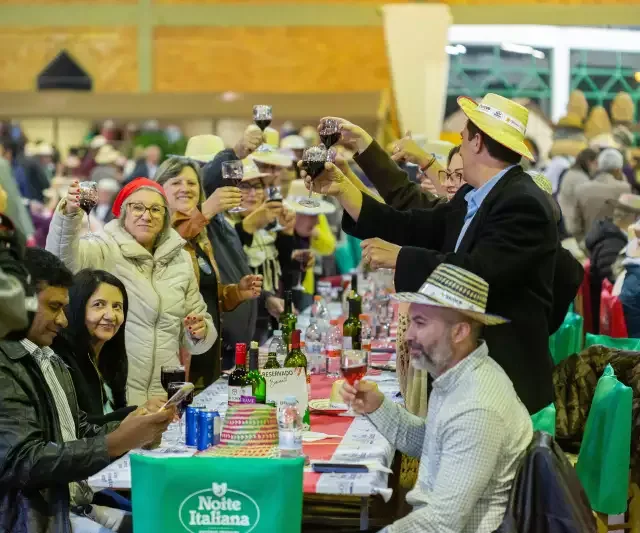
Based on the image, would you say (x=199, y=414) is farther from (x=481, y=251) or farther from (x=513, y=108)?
(x=513, y=108)

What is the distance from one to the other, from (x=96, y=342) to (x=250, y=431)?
2.98 ft

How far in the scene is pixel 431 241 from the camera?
3871 mm

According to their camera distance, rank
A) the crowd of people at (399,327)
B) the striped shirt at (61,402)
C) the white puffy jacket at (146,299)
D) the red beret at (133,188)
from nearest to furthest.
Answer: the crowd of people at (399,327) < the striped shirt at (61,402) < the white puffy jacket at (146,299) < the red beret at (133,188)

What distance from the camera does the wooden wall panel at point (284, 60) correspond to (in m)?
20.3

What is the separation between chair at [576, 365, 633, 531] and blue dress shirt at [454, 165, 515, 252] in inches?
30.4

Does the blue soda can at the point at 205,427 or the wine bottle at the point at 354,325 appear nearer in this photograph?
the blue soda can at the point at 205,427

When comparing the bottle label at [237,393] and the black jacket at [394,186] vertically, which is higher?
the black jacket at [394,186]

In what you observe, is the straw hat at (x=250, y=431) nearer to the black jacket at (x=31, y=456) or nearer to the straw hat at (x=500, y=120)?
the black jacket at (x=31, y=456)

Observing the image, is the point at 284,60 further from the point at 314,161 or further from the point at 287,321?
the point at 314,161

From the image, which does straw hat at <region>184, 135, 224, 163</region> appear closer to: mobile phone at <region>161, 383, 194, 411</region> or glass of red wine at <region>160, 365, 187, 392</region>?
glass of red wine at <region>160, 365, 187, 392</region>

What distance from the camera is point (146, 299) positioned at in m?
4.48

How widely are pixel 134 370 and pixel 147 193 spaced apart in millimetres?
672

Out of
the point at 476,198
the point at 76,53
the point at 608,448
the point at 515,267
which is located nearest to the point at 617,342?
the point at 608,448

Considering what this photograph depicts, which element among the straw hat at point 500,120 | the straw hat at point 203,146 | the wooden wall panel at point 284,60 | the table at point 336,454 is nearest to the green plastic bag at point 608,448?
the table at point 336,454
